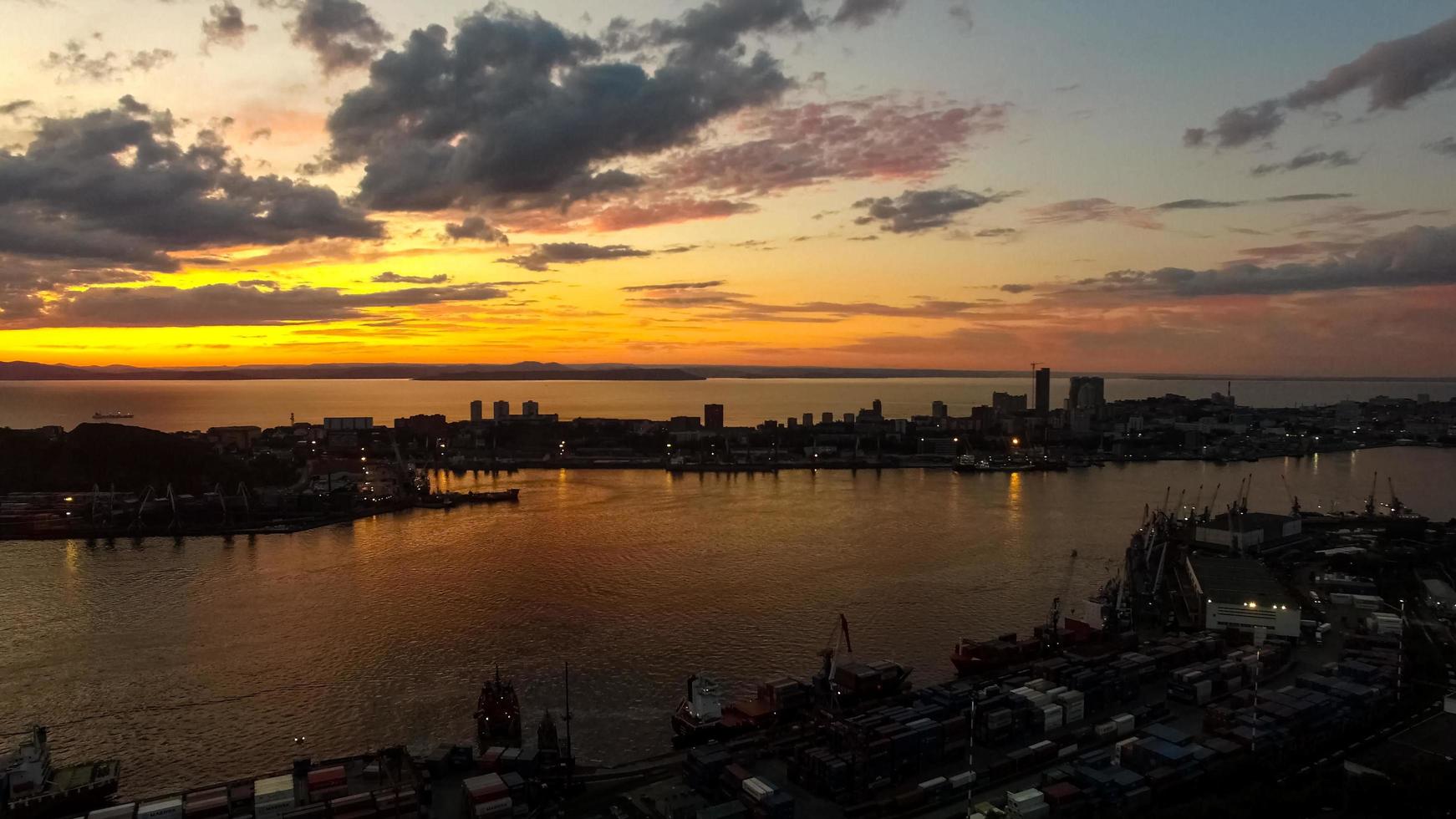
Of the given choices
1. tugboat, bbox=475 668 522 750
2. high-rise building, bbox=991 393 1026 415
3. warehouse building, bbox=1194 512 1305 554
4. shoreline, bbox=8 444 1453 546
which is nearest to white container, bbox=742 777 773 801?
tugboat, bbox=475 668 522 750

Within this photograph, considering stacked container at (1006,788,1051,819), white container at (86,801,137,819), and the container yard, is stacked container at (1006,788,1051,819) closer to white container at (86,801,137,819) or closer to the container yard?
the container yard

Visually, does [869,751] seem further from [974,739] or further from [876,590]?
[876,590]

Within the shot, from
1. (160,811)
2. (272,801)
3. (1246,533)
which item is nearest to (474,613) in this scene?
(272,801)

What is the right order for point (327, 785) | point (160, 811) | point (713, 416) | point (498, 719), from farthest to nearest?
point (713, 416)
point (498, 719)
point (327, 785)
point (160, 811)

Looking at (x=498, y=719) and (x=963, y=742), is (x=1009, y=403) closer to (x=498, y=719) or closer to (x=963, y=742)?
(x=963, y=742)

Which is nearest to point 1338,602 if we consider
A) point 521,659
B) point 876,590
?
point 876,590

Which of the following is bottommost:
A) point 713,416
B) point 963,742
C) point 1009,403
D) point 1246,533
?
point 963,742
